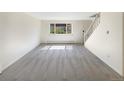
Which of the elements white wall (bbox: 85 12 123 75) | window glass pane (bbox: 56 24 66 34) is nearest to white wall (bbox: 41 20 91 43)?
window glass pane (bbox: 56 24 66 34)

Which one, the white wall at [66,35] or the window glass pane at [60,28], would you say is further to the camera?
the window glass pane at [60,28]

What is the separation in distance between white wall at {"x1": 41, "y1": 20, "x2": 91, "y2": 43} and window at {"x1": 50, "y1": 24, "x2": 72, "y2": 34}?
1.01 ft


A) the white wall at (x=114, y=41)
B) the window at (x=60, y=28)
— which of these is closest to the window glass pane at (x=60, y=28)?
the window at (x=60, y=28)

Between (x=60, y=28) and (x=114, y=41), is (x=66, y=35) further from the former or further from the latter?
(x=114, y=41)

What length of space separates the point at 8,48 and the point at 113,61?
3576 mm

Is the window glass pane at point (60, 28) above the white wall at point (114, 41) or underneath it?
above

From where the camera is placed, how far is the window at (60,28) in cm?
1462

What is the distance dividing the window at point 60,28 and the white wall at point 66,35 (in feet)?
1.01

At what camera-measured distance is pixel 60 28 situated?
48.3 feet

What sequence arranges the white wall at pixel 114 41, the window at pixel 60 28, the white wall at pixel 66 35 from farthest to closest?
1. the window at pixel 60 28
2. the white wall at pixel 66 35
3. the white wall at pixel 114 41

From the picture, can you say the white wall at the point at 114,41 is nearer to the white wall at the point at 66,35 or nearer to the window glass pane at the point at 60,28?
the white wall at the point at 66,35
